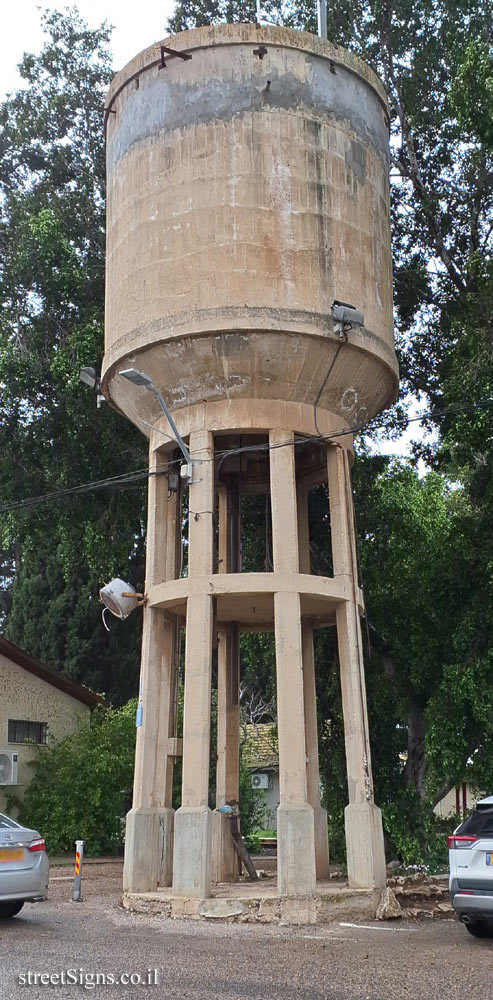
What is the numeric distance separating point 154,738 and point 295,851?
9.84 ft

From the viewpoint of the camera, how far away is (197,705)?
1388 centimetres

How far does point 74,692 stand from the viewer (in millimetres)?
25047

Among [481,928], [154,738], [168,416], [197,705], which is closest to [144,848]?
[154,738]

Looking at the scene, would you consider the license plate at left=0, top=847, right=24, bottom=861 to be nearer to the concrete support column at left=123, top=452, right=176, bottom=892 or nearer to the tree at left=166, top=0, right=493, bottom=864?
the concrete support column at left=123, top=452, right=176, bottom=892

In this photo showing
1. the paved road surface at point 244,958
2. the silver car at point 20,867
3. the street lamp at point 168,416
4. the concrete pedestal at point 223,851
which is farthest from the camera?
the concrete pedestal at point 223,851

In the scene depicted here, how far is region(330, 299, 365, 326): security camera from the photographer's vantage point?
1470 cm

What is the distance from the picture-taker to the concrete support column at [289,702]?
1302cm

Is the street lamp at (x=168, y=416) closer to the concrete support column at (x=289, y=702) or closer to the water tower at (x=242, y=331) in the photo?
the water tower at (x=242, y=331)

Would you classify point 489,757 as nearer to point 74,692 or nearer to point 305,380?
point 305,380

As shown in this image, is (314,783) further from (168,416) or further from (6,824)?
(168,416)

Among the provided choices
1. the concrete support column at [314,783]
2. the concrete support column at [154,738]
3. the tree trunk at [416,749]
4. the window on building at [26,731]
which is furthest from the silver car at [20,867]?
the window on building at [26,731]

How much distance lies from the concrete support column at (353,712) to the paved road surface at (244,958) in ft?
4.51

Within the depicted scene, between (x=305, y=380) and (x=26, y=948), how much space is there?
29.0 ft

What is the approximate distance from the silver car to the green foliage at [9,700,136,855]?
432 inches
